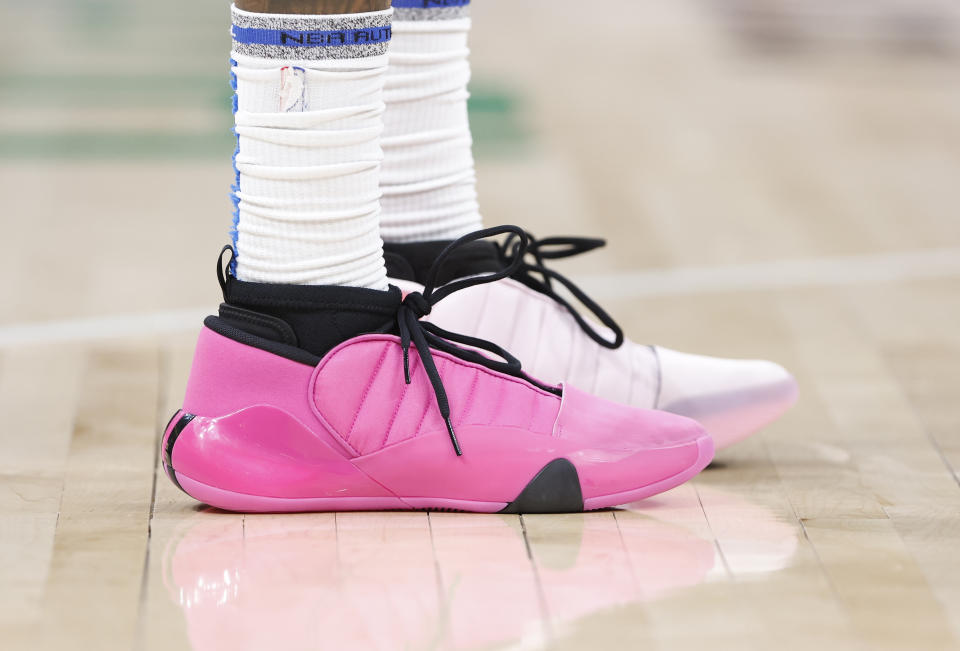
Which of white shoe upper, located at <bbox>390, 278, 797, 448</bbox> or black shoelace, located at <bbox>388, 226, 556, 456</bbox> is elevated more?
black shoelace, located at <bbox>388, 226, 556, 456</bbox>

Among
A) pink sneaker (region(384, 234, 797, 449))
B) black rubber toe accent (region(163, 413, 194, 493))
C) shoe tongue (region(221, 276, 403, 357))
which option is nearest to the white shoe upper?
pink sneaker (region(384, 234, 797, 449))

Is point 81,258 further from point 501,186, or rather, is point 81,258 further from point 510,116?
point 510,116

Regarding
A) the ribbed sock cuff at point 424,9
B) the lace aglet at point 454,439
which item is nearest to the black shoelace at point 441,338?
the lace aglet at point 454,439

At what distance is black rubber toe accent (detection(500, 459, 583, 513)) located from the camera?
37.8 inches

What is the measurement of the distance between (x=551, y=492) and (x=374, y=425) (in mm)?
135

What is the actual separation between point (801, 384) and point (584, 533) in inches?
19.4

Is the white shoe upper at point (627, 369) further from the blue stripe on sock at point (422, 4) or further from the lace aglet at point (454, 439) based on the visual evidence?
the blue stripe on sock at point (422, 4)

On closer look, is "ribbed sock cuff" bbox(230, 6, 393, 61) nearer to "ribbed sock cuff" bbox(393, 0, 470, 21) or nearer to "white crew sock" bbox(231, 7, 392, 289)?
"white crew sock" bbox(231, 7, 392, 289)

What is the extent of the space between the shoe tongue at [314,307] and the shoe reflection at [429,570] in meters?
0.13

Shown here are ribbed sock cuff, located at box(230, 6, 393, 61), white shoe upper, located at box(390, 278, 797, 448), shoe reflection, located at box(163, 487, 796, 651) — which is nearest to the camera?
shoe reflection, located at box(163, 487, 796, 651)

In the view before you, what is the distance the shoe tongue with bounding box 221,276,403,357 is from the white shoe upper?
0.33ft

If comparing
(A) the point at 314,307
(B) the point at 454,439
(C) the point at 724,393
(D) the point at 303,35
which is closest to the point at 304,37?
(D) the point at 303,35

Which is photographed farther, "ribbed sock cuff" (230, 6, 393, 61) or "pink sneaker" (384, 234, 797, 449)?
"pink sneaker" (384, 234, 797, 449)

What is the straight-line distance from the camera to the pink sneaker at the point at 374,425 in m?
0.94
